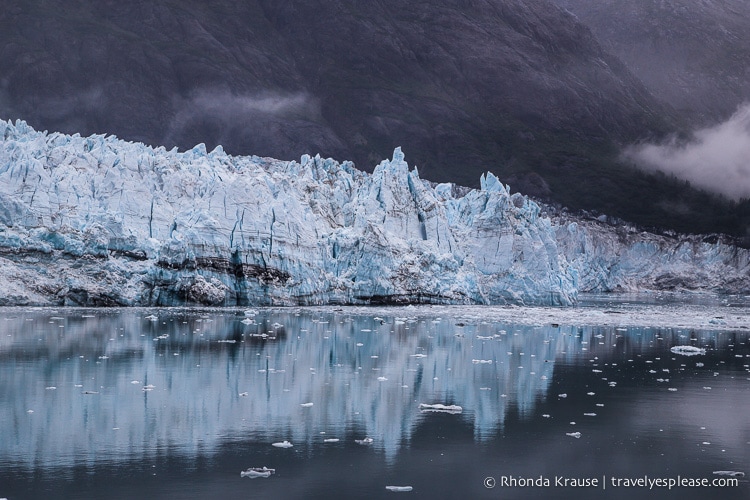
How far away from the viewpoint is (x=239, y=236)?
3688cm

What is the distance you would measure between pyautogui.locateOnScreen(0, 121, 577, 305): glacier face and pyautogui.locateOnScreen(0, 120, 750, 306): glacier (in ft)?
0.20

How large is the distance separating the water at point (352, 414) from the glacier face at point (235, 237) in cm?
937

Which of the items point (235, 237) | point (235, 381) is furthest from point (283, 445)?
point (235, 237)

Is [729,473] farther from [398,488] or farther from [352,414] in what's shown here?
[352,414]

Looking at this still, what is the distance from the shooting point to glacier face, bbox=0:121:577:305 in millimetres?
33969

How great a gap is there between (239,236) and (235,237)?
0.56ft

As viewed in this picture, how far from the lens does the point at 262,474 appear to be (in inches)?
380

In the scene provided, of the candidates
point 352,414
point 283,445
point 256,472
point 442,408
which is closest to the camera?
point 256,472

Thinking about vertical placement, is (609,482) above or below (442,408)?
below

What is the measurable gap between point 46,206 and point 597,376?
82.4 feet

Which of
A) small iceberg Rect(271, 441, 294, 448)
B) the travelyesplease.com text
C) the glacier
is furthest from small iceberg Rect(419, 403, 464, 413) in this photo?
the glacier

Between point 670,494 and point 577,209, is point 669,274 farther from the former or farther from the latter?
point 670,494

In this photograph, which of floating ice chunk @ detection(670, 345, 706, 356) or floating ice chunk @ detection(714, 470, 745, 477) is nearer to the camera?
floating ice chunk @ detection(714, 470, 745, 477)

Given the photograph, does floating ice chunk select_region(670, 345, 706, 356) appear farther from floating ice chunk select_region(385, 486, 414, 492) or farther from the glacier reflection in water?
floating ice chunk select_region(385, 486, 414, 492)
